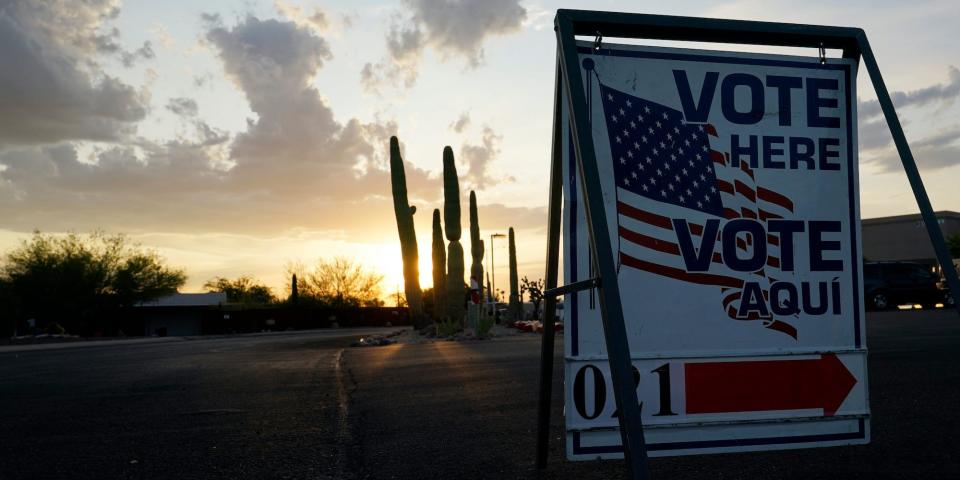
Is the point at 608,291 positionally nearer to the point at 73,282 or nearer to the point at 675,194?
the point at 675,194

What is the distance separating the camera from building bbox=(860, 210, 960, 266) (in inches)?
2852

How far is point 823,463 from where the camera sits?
12.7 ft

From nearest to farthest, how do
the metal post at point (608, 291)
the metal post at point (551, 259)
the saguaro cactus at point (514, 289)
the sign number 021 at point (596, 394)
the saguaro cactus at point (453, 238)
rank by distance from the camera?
the metal post at point (608, 291) < the sign number 021 at point (596, 394) < the metal post at point (551, 259) < the saguaro cactus at point (453, 238) < the saguaro cactus at point (514, 289)

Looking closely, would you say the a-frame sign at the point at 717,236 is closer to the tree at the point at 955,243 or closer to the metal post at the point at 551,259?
the metal post at the point at 551,259

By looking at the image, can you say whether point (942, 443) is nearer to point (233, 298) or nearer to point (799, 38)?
point (799, 38)

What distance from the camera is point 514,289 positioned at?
4234cm

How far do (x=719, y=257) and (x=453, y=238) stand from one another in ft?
80.0

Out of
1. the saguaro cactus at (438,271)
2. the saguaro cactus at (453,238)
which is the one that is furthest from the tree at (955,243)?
the saguaro cactus at (453,238)

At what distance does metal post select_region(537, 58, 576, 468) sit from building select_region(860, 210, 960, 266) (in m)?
75.0

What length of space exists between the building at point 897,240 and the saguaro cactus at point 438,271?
53.0 metres

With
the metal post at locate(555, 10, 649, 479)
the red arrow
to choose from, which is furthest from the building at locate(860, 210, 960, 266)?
the metal post at locate(555, 10, 649, 479)

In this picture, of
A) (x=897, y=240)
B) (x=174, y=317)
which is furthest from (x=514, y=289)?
(x=897, y=240)

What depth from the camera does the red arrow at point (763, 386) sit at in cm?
328

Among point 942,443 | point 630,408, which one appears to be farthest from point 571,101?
point 942,443
